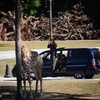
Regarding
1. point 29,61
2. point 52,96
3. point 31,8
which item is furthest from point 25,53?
point 31,8

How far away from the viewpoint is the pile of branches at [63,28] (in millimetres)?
68250

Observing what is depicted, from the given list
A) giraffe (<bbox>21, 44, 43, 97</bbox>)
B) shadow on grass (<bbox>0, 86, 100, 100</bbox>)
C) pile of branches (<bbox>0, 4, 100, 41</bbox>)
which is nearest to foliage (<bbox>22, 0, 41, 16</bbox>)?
pile of branches (<bbox>0, 4, 100, 41</bbox>)

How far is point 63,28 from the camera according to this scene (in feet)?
227

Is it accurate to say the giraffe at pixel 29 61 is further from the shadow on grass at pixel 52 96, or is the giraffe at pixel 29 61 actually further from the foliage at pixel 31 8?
the foliage at pixel 31 8

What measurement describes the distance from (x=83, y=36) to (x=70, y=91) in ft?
173

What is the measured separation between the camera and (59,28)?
6944 cm

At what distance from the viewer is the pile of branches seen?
68.2 m

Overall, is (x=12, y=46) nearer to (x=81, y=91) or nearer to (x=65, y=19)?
(x=65, y=19)

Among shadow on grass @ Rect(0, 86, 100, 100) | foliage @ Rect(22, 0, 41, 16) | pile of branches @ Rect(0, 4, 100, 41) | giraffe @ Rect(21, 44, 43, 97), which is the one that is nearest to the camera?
shadow on grass @ Rect(0, 86, 100, 100)

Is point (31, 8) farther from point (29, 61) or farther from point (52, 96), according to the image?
point (52, 96)

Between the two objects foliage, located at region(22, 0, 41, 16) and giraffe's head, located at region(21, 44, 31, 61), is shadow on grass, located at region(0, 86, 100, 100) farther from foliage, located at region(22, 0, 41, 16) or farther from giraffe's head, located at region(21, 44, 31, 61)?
foliage, located at region(22, 0, 41, 16)

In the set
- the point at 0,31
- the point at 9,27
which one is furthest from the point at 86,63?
the point at 9,27

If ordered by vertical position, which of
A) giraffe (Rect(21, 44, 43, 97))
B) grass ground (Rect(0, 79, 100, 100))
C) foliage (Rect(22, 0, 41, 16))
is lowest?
grass ground (Rect(0, 79, 100, 100))

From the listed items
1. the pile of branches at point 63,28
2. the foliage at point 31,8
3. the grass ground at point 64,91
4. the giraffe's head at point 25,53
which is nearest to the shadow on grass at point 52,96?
the grass ground at point 64,91
